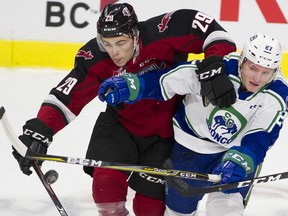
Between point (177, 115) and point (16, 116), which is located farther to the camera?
point (16, 116)

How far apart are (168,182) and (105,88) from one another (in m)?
0.47

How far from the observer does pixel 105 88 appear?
3.33 metres

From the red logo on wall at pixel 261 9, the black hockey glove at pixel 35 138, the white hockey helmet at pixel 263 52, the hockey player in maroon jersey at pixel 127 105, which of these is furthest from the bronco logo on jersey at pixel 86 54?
A: the red logo on wall at pixel 261 9

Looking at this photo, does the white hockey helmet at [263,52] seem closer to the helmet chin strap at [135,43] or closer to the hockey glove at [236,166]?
the hockey glove at [236,166]

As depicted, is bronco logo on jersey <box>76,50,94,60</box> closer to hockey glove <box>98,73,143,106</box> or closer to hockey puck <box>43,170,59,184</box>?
hockey glove <box>98,73,143,106</box>

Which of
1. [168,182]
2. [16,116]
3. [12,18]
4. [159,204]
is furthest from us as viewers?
[12,18]

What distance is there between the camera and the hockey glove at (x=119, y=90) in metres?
3.31

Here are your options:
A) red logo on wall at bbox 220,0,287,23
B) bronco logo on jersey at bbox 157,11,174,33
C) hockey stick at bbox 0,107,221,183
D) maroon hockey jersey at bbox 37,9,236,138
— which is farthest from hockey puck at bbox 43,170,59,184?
red logo on wall at bbox 220,0,287,23

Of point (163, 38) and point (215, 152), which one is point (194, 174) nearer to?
point (215, 152)

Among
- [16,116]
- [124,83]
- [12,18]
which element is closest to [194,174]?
[124,83]

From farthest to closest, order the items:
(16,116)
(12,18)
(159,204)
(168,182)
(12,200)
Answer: (12,18) < (16,116) < (12,200) < (159,204) < (168,182)

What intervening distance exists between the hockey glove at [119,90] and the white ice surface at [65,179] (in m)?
0.91

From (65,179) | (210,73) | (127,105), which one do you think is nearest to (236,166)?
(210,73)

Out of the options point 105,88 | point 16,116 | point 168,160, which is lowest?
point 16,116
